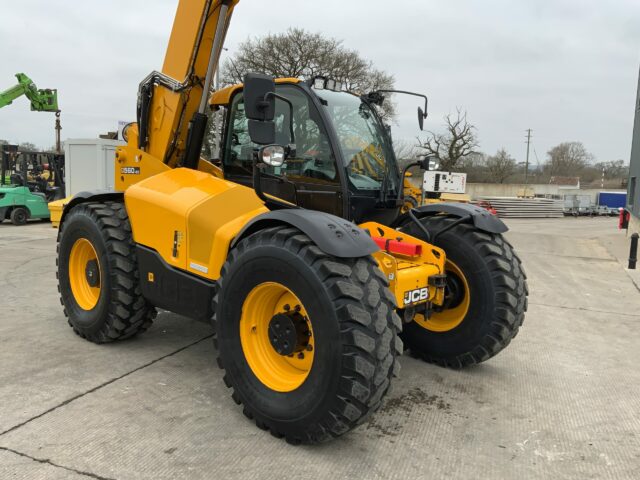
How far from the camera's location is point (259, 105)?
3.10 m

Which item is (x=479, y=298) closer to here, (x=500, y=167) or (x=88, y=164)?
(x=88, y=164)

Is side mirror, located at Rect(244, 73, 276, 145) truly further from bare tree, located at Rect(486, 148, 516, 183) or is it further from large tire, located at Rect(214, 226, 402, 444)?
bare tree, located at Rect(486, 148, 516, 183)

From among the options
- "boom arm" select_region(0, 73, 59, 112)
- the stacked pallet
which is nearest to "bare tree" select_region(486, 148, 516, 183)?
the stacked pallet

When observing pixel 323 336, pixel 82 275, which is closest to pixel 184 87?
pixel 82 275

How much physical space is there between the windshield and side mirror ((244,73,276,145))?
680mm

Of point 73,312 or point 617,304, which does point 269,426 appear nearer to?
point 73,312

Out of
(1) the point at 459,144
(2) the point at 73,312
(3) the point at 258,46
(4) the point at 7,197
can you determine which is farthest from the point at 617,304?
(1) the point at 459,144

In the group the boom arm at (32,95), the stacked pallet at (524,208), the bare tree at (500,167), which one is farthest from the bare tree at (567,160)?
the boom arm at (32,95)

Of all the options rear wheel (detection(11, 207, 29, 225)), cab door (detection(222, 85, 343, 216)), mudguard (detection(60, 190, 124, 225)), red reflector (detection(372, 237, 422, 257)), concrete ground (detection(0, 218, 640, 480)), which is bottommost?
concrete ground (detection(0, 218, 640, 480))

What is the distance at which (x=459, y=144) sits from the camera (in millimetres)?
38875

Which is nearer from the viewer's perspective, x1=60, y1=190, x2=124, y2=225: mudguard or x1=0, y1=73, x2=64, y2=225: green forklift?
x1=60, y1=190, x2=124, y2=225: mudguard

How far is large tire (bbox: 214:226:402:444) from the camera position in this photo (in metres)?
2.66

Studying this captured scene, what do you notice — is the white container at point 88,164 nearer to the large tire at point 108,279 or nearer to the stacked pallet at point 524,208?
the large tire at point 108,279

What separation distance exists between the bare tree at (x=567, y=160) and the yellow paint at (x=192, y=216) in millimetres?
69832
